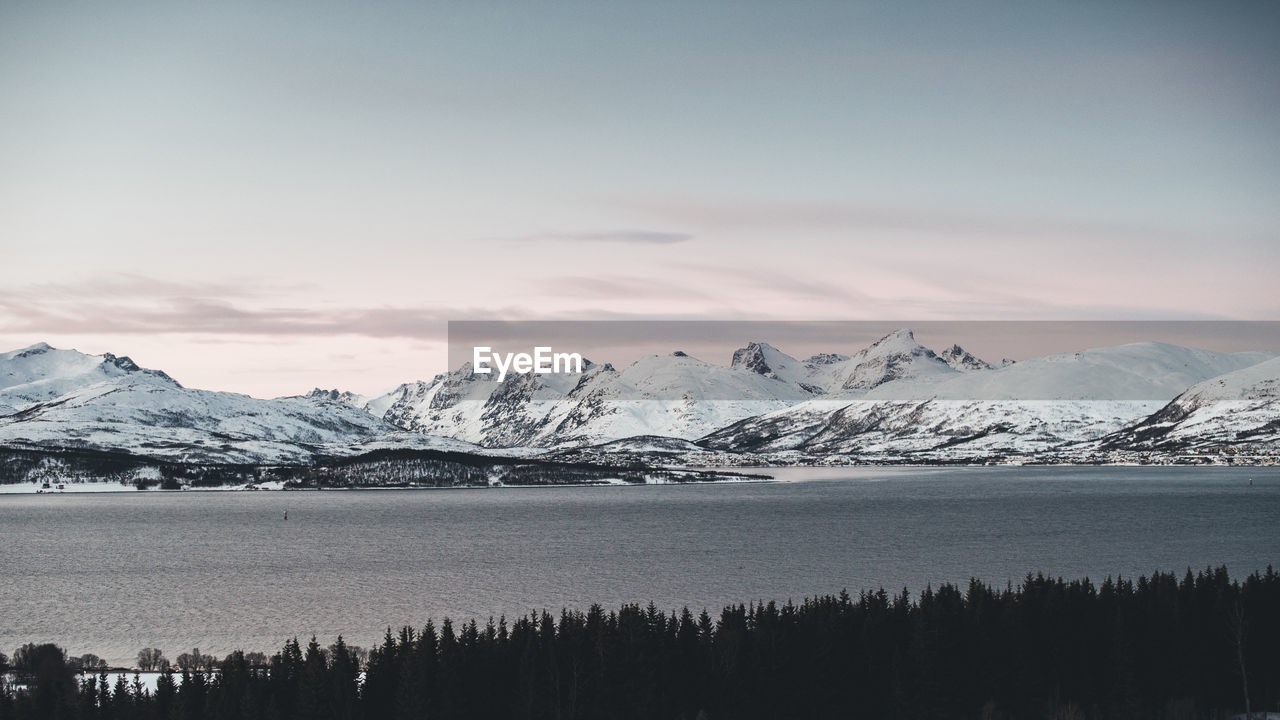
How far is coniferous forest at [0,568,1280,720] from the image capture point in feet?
180

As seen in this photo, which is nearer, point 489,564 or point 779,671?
point 779,671

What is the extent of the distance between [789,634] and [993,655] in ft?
41.4

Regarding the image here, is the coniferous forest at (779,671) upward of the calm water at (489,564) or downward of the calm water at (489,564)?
upward

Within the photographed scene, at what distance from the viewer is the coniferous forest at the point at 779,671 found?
54.9 meters

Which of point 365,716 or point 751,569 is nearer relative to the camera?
point 365,716

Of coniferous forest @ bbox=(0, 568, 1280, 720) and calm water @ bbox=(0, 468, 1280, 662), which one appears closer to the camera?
coniferous forest @ bbox=(0, 568, 1280, 720)

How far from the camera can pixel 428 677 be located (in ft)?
188

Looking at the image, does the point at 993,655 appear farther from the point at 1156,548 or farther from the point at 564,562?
the point at 1156,548

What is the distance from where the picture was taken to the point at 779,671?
62.8 metres

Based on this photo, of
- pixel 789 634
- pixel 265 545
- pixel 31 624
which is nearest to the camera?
pixel 789 634

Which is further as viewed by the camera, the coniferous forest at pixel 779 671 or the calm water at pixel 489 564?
the calm water at pixel 489 564

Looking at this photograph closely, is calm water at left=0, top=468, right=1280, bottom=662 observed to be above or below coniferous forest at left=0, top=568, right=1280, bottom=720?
below

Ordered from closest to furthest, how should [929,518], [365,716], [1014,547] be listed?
[365,716] < [1014,547] < [929,518]

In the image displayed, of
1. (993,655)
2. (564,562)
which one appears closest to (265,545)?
(564,562)
